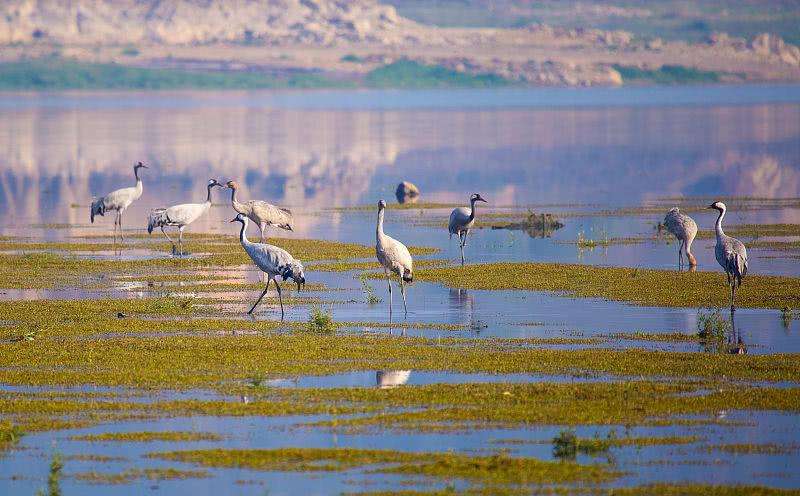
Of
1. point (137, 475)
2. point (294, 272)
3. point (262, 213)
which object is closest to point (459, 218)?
point (262, 213)

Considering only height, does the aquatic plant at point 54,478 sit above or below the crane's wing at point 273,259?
below

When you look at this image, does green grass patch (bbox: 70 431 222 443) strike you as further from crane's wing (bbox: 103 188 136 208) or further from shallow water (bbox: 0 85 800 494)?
crane's wing (bbox: 103 188 136 208)

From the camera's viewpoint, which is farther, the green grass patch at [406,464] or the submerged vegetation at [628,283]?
the submerged vegetation at [628,283]

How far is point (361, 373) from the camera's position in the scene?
20.2 meters

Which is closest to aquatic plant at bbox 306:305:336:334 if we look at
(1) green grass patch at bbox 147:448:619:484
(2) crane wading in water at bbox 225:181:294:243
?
(1) green grass patch at bbox 147:448:619:484

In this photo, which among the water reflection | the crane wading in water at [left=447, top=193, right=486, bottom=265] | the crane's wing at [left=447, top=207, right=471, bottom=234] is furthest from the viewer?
the water reflection

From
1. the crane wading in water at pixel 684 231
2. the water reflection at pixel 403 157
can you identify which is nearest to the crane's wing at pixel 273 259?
the crane wading in water at pixel 684 231

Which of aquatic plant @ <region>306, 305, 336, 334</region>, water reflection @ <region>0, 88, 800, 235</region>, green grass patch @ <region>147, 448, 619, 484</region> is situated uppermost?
green grass patch @ <region>147, 448, 619, 484</region>

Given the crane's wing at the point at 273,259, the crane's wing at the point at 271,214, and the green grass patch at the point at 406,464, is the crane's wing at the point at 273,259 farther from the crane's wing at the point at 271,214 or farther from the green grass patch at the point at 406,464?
the crane's wing at the point at 271,214

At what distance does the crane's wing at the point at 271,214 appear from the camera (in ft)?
122

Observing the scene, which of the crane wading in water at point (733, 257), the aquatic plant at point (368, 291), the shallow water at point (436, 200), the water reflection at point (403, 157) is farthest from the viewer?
the water reflection at point (403, 157)

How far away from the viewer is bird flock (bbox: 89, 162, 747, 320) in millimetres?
25625

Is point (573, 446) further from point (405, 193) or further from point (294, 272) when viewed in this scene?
point (405, 193)

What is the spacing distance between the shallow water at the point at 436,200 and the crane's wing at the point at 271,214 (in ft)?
7.38
